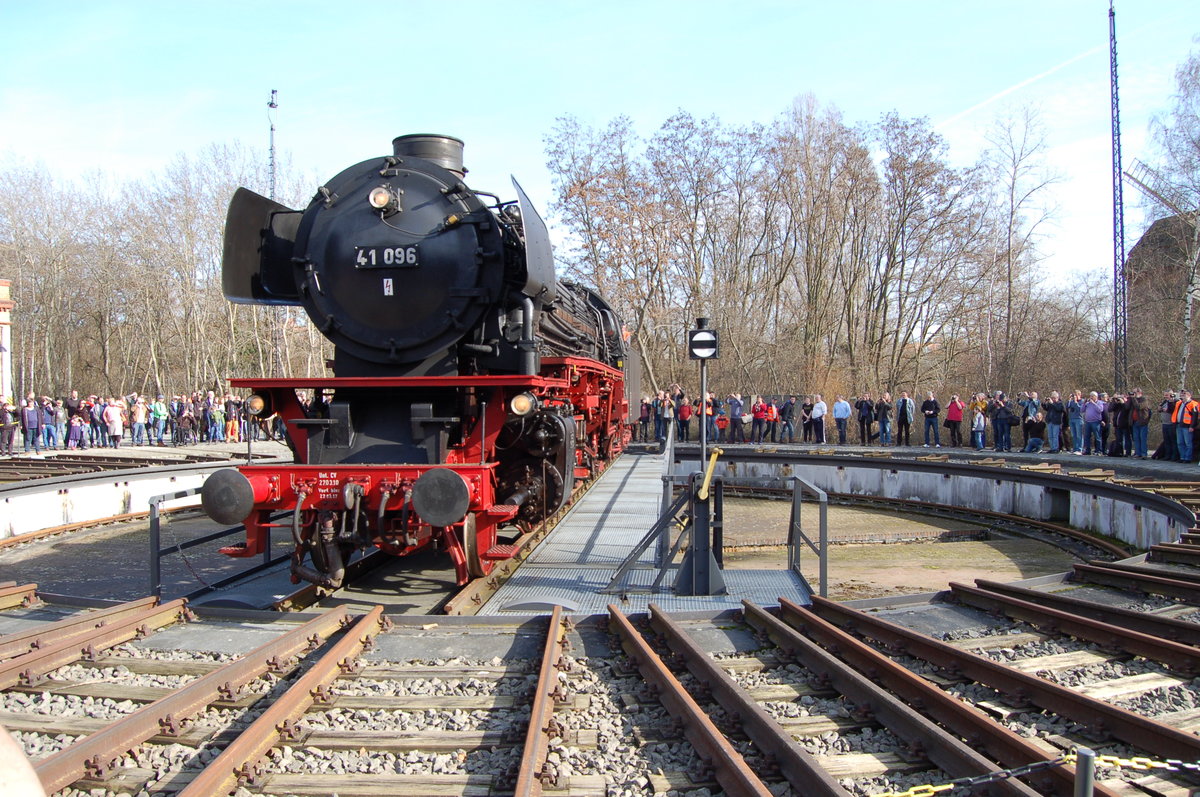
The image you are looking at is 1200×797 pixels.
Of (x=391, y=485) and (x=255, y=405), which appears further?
(x=255, y=405)

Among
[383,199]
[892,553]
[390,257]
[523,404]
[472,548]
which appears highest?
[383,199]

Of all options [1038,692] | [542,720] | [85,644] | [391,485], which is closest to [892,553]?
[1038,692]

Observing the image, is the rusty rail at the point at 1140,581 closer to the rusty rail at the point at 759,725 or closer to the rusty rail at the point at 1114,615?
the rusty rail at the point at 1114,615

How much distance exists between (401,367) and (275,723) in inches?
134

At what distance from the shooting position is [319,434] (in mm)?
6301

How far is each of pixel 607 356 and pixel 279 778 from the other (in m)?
10.3

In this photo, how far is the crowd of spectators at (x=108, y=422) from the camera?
20.0 metres

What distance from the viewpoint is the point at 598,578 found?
677 centimetres

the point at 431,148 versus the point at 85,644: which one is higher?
the point at 431,148

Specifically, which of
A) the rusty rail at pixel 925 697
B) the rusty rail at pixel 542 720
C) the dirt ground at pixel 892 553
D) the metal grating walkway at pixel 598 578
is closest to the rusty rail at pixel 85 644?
the metal grating walkway at pixel 598 578

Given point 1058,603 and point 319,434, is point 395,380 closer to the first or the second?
point 319,434

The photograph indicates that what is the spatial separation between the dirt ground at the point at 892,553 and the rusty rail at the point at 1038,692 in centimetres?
342

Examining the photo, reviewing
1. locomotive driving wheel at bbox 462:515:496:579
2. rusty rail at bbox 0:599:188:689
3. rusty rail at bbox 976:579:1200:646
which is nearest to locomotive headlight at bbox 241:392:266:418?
rusty rail at bbox 0:599:188:689

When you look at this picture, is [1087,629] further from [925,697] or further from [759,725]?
[759,725]
